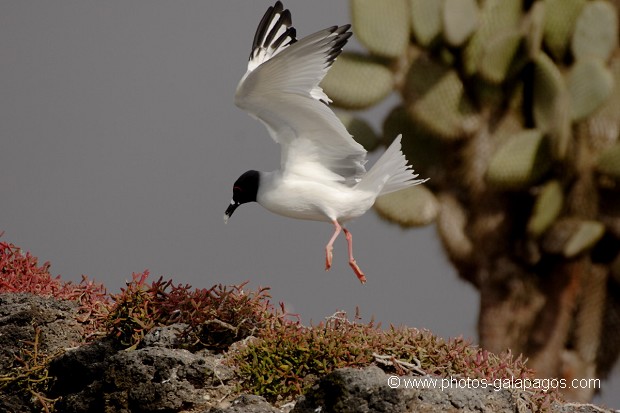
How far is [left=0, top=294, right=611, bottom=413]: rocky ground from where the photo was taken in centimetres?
499

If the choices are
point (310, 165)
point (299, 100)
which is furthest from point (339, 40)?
point (310, 165)

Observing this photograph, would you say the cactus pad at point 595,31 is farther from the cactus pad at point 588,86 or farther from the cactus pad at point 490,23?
the cactus pad at point 490,23

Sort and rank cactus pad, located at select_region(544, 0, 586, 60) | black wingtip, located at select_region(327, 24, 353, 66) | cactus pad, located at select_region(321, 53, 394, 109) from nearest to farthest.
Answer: black wingtip, located at select_region(327, 24, 353, 66), cactus pad, located at select_region(544, 0, 586, 60), cactus pad, located at select_region(321, 53, 394, 109)

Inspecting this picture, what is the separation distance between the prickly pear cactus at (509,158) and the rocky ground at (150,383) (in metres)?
5.77

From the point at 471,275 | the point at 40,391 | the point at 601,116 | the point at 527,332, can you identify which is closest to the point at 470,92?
the point at 601,116

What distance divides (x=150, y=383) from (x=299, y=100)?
209 centimetres

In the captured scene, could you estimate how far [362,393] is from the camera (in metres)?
4.91

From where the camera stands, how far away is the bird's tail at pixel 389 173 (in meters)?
6.48

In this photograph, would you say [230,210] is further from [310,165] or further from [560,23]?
[560,23]

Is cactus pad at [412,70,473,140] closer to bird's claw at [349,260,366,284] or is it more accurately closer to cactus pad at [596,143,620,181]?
cactus pad at [596,143,620,181]

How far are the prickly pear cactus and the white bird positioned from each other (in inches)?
212

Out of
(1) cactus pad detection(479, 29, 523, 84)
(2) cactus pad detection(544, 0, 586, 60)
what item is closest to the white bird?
(1) cactus pad detection(479, 29, 523, 84)

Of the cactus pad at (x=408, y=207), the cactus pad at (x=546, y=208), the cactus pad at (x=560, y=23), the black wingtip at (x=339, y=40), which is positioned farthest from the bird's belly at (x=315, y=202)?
Answer: the cactus pad at (x=560, y=23)

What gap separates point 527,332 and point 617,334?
135cm
